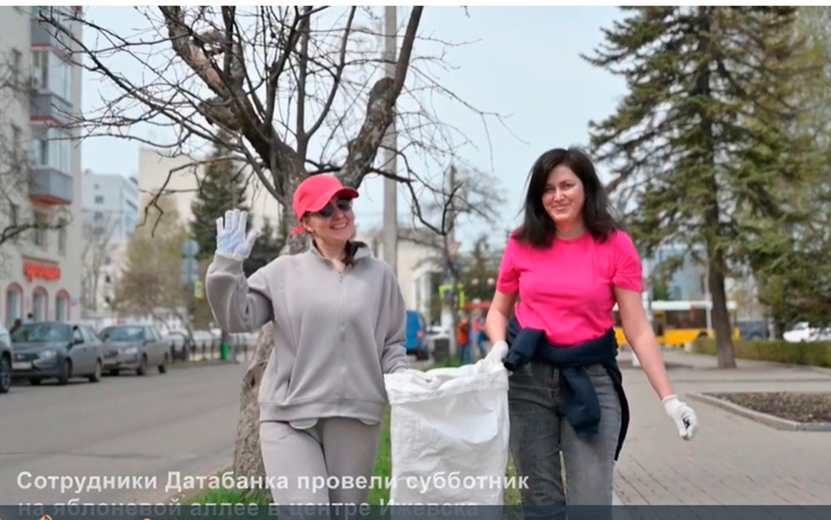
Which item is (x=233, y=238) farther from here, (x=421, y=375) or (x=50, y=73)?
(x=50, y=73)

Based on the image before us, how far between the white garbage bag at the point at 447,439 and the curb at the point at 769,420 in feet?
34.5

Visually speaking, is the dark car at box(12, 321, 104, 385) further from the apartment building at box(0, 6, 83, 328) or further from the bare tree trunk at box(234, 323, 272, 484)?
the bare tree trunk at box(234, 323, 272, 484)

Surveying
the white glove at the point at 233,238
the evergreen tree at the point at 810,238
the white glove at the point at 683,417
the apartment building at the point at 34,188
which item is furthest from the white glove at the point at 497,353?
the evergreen tree at the point at 810,238

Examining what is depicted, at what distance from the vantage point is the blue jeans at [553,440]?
14.3 feet

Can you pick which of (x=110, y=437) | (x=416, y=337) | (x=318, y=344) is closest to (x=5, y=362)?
(x=110, y=437)

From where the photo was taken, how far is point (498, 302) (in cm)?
472

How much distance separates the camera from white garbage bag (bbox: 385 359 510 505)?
3990 millimetres

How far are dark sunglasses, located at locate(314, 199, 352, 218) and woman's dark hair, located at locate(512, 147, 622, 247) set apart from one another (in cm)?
67

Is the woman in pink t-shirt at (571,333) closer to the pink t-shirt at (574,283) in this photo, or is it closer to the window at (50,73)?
the pink t-shirt at (574,283)

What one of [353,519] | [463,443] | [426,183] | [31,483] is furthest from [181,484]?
[463,443]

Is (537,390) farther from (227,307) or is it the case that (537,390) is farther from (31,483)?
(31,483)

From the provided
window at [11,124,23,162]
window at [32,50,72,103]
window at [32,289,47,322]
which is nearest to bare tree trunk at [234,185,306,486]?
window at [11,124,23,162]

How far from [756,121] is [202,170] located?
24176 millimetres

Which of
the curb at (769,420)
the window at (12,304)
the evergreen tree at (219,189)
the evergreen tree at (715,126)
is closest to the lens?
the evergreen tree at (219,189)
